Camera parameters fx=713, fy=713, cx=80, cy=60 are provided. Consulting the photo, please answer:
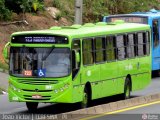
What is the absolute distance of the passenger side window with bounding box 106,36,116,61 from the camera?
75.9 feet

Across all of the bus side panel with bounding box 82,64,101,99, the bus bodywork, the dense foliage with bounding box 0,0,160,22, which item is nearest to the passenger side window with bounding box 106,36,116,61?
the bus side panel with bounding box 82,64,101,99

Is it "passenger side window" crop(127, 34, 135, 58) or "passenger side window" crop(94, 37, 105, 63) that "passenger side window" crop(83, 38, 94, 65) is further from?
"passenger side window" crop(127, 34, 135, 58)

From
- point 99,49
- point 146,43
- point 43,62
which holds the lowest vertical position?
point 146,43

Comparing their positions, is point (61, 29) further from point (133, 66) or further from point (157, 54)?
point (157, 54)

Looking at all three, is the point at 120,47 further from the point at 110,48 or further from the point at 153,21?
the point at 153,21

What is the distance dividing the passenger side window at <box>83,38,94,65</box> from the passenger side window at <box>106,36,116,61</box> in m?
1.38

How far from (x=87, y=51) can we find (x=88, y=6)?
26711mm

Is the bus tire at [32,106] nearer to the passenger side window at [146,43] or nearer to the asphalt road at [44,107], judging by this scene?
the asphalt road at [44,107]

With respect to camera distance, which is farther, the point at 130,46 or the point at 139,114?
the point at 130,46

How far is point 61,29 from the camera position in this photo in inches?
857

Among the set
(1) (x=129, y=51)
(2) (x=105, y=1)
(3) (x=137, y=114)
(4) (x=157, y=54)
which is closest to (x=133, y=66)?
(1) (x=129, y=51)

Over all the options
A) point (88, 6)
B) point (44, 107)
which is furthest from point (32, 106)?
point (88, 6)

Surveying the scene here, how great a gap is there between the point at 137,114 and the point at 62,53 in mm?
2724

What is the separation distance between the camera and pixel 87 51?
70.1 feet
